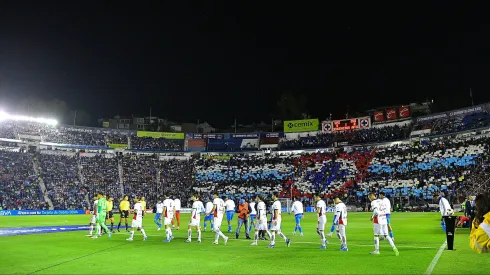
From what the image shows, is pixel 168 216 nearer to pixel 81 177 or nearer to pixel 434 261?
pixel 434 261

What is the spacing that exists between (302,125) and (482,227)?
81228 millimetres

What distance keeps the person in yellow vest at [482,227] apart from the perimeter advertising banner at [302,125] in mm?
79471

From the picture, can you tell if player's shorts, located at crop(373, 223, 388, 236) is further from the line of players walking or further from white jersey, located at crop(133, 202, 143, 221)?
white jersey, located at crop(133, 202, 143, 221)

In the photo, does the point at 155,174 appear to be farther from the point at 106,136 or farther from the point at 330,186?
the point at 330,186

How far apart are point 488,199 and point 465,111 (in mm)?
72533

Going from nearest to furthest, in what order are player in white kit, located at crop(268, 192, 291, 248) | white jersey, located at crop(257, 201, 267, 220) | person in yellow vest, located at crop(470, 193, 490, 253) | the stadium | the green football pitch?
1. person in yellow vest, located at crop(470, 193, 490, 253)
2. the green football pitch
3. player in white kit, located at crop(268, 192, 291, 248)
4. white jersey, located at crop(257, 201, 267, 220)
5. the stadium

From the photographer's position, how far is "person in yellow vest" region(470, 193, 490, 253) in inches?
215

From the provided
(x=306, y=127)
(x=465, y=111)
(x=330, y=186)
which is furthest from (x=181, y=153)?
(x=465, y=111)

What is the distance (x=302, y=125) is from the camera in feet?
282

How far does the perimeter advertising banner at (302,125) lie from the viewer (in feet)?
277

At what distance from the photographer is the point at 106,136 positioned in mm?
82312

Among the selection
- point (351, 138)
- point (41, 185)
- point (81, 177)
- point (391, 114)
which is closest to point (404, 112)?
point (391, 114)

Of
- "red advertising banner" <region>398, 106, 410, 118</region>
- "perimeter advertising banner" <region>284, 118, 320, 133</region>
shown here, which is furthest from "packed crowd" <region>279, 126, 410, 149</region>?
"red advertising banner" <region>398, 106, 410, 118</region>

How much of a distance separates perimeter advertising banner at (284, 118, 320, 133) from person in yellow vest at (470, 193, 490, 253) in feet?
261
